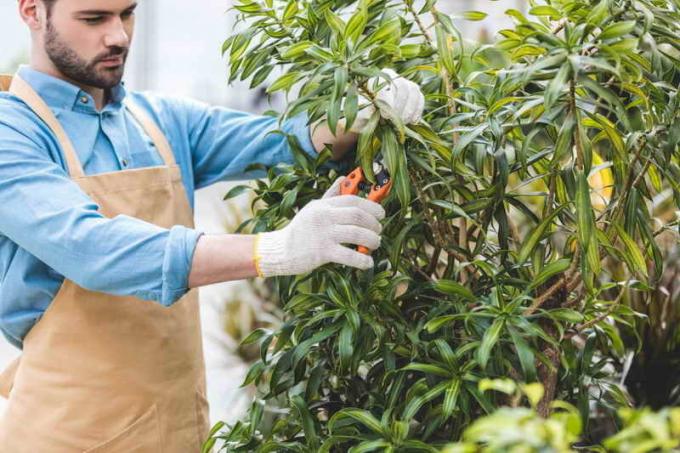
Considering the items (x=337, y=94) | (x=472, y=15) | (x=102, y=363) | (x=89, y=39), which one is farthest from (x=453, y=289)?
(x=89, y=39)

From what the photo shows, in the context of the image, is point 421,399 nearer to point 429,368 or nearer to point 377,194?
point 429,368

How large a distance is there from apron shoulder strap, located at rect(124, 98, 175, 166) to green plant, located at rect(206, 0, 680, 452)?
0.29 m

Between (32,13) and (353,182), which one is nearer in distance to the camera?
(353,182)

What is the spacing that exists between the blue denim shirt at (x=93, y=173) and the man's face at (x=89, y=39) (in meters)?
0.04

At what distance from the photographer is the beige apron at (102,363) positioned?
64.8 inches

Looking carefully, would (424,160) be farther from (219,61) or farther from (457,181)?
(219,61)

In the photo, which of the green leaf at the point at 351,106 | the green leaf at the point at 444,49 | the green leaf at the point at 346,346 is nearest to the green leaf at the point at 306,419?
the green leaf at the point at 346,346

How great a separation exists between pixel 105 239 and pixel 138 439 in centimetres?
47

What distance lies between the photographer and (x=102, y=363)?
1.66 m

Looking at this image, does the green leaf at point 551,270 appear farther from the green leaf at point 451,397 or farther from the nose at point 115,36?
the nose at point 115,36

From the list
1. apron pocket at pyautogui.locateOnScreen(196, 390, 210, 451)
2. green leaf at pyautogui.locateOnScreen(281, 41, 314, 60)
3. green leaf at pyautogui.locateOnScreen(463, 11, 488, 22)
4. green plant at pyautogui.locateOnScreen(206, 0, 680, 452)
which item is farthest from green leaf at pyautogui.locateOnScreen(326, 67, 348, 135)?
apron pocket at pyautogui.locateOnScreen(196, 390, 210, 451)

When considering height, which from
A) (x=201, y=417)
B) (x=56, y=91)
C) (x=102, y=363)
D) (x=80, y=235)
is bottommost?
(x=201, y=417)

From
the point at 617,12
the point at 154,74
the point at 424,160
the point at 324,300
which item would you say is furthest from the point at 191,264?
the point at 154,74

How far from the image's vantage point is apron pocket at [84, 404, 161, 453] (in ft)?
5.51
